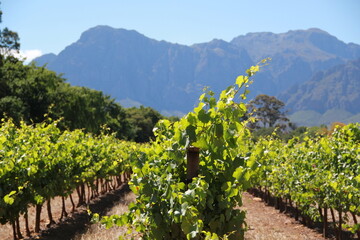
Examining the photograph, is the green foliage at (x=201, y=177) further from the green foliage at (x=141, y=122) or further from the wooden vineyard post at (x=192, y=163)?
the green foliage at (x=141, y=122)

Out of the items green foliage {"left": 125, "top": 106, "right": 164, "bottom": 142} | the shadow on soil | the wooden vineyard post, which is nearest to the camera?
the wooden vineyard post

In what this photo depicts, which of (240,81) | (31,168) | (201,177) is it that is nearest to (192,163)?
(201,177)

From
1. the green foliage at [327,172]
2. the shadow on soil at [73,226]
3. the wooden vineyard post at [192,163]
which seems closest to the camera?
the wooden vineyard post at [192,163]

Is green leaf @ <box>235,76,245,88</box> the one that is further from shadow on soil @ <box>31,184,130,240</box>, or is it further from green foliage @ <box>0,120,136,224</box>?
shadow on soil @ <box>31,184,130,240</box>

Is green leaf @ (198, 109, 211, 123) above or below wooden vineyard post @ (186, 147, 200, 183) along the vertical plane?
above

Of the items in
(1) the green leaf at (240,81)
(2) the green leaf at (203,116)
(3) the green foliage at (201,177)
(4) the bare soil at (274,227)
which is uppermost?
(1) the green leaf at (240,81)

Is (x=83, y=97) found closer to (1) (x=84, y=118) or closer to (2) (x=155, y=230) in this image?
(1) (x=84, y=118)

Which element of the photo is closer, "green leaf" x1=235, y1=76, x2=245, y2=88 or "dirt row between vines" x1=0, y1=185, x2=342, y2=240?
"green leaf" x1=235, y1=76, x2=245, y2=88

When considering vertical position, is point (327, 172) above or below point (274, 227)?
above

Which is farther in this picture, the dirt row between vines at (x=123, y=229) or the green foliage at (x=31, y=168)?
the dirt row between vines at (x=123, y=229)

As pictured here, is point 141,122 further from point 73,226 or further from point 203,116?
point 203,116

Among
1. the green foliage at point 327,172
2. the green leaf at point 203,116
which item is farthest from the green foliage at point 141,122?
the green leaf at point 203,116

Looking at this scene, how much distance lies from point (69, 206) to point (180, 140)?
13.3 metres

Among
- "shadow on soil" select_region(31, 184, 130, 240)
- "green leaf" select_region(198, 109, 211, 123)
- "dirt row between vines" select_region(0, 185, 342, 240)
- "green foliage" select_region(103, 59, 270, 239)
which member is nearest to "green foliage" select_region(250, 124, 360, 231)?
"dirt row between vines" select_region(0, 185, 342, 240)
